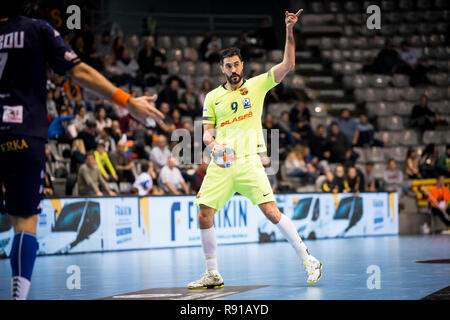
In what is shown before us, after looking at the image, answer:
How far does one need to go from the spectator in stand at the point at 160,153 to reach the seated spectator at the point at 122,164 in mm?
661

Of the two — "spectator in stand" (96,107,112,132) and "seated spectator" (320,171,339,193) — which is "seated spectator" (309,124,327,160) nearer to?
"seated spectator" (320,171,339,193)

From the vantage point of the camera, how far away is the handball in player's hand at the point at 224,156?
283 inches

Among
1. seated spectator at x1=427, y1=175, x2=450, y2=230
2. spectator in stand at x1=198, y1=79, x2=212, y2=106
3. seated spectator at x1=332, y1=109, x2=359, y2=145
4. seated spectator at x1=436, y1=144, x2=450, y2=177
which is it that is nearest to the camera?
seated spectator at x1=427, y1=175, x2=450, y2=230

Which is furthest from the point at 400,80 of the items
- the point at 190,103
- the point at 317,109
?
the point at 190,103

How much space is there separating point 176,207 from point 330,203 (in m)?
4.49

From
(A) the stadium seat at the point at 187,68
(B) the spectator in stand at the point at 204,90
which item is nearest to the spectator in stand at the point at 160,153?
(B) the spectator in stand at the point at 204,90

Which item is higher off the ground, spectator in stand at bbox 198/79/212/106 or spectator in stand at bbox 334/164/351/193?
spectator in stand at bbox 198/79/212/106

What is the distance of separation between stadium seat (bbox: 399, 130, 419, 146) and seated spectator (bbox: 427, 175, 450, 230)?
3.05 metres

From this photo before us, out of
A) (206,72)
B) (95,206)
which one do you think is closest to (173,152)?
(95,206)

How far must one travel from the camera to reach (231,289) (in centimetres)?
692

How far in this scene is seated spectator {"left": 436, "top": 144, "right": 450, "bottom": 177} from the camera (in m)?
19.7

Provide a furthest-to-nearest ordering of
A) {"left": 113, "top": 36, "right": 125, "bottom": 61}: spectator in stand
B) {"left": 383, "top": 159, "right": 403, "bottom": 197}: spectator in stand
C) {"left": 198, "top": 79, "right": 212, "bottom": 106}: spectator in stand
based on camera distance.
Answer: {"left": 113, "top": 36, "right": 125, "bottom": 61}: spectator in stand < {"left": 383, "top": 159, "right": 403, "bottom": 197}: spectator in stand < {"left": 198, "top": 79, "right": 212, "bottom": 106}: spectator in stand

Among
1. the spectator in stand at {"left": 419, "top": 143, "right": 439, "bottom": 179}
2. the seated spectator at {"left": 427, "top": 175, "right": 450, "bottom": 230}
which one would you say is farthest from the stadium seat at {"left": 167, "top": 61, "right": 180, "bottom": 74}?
the seated spectator at {"left": 427, "top": 175, "right": 450, "bottom": 230}
